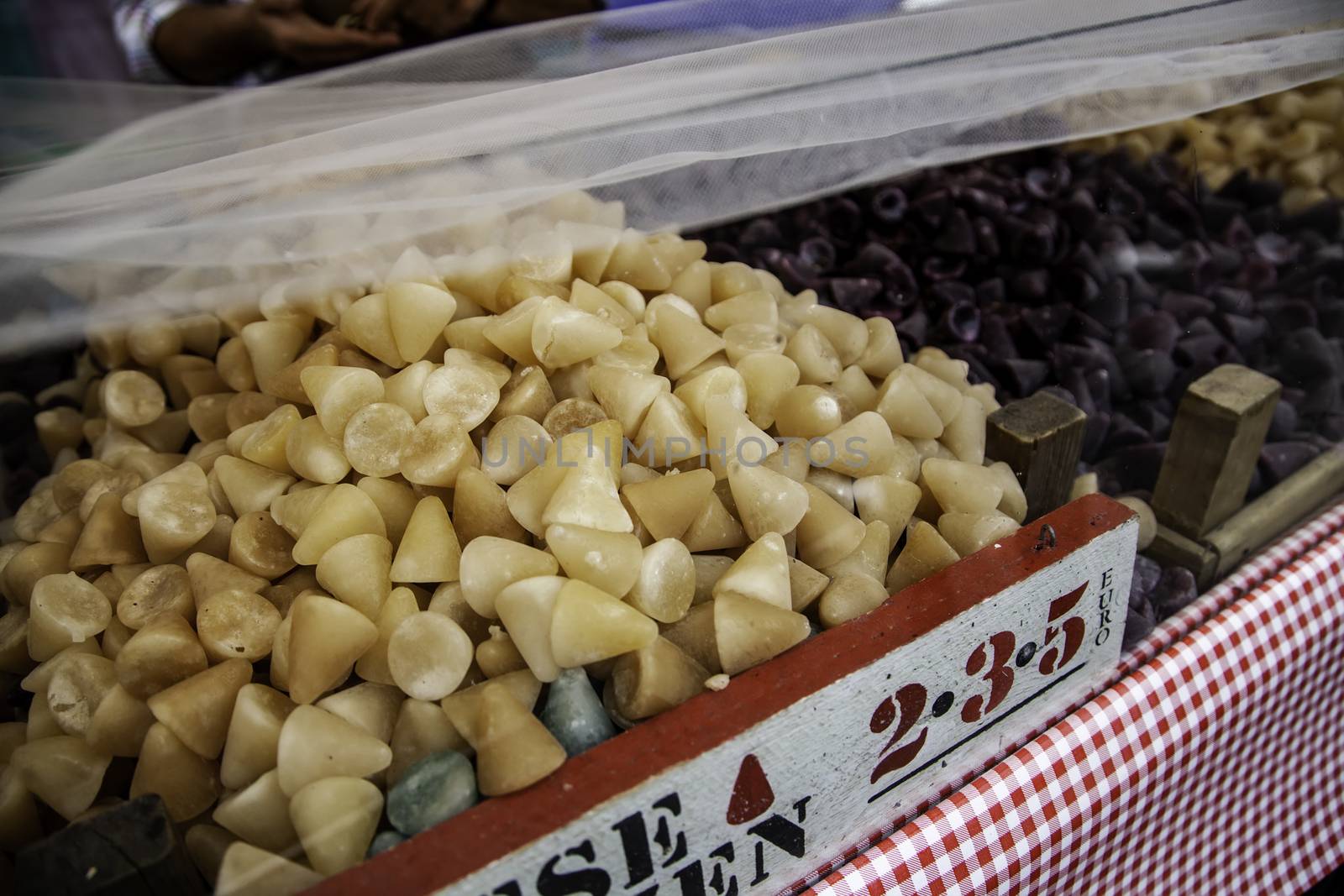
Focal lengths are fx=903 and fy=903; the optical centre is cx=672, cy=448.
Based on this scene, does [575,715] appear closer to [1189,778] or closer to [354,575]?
[354,575]

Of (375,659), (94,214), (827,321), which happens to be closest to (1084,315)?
(827,321)

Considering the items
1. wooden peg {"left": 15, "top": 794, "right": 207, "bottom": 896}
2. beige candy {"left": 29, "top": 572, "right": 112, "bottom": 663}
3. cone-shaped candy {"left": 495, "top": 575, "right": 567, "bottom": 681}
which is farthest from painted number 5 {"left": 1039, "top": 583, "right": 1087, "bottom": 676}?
beige candy {"left": 29, "top": 572, "right": 112, "bottom": 663}

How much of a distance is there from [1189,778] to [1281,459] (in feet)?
1.16

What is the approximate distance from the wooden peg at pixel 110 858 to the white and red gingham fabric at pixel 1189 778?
1.21ft

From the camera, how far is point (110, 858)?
433 millimetres

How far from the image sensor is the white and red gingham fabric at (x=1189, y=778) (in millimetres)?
612

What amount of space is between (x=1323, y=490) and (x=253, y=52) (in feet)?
5.50

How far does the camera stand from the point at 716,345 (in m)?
0.73

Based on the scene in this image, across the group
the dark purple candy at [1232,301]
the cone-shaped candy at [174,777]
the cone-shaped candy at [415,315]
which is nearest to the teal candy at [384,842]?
the cone-shaped candy at [174,777]

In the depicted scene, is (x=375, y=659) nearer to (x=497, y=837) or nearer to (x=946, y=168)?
(x=497, y=837)

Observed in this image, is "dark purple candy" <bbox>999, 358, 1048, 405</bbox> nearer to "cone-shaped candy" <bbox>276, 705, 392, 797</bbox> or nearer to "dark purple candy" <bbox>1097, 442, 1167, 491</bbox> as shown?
"dark purple candy" <bbox>1097, 442, 1167, 491</bbox>

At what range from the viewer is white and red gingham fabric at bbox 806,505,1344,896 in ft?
2.01

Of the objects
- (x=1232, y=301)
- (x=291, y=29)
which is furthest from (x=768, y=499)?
(x=291, y=29)

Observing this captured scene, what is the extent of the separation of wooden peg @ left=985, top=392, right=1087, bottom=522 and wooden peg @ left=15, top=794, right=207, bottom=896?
24.2 inches
